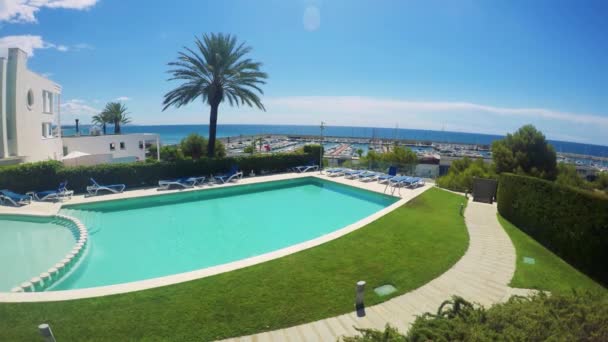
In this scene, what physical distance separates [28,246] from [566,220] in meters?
15.3

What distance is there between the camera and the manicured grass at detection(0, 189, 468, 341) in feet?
14.9

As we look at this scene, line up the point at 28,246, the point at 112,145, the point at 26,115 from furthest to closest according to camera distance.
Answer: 1. the point at 112,145
2. the point at 26,115
3. the point at 28,246

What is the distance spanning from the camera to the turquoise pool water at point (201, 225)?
26.3ft

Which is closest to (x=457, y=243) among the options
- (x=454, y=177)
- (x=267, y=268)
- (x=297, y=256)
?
(x=297, y=256)

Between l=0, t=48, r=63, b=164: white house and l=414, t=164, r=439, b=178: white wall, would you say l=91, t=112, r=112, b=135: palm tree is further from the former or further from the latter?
l=414, t=164, r=439, b=178: white wall

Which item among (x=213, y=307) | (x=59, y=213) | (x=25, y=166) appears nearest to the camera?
(x=213, y=307)

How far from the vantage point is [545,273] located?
6844 millimetres

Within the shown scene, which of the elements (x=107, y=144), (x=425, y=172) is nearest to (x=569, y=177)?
(x=425, y=172)

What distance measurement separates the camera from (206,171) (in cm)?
1831

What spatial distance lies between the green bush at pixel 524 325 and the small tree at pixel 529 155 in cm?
1834

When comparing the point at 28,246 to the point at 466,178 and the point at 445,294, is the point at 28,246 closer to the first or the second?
the point at 445,294

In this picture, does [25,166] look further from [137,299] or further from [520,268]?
[520,268]

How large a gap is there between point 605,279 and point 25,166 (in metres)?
20.4

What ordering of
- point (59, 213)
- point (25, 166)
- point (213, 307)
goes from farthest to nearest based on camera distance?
point (25, 166)
point (59, 213)
point (213, 307)
